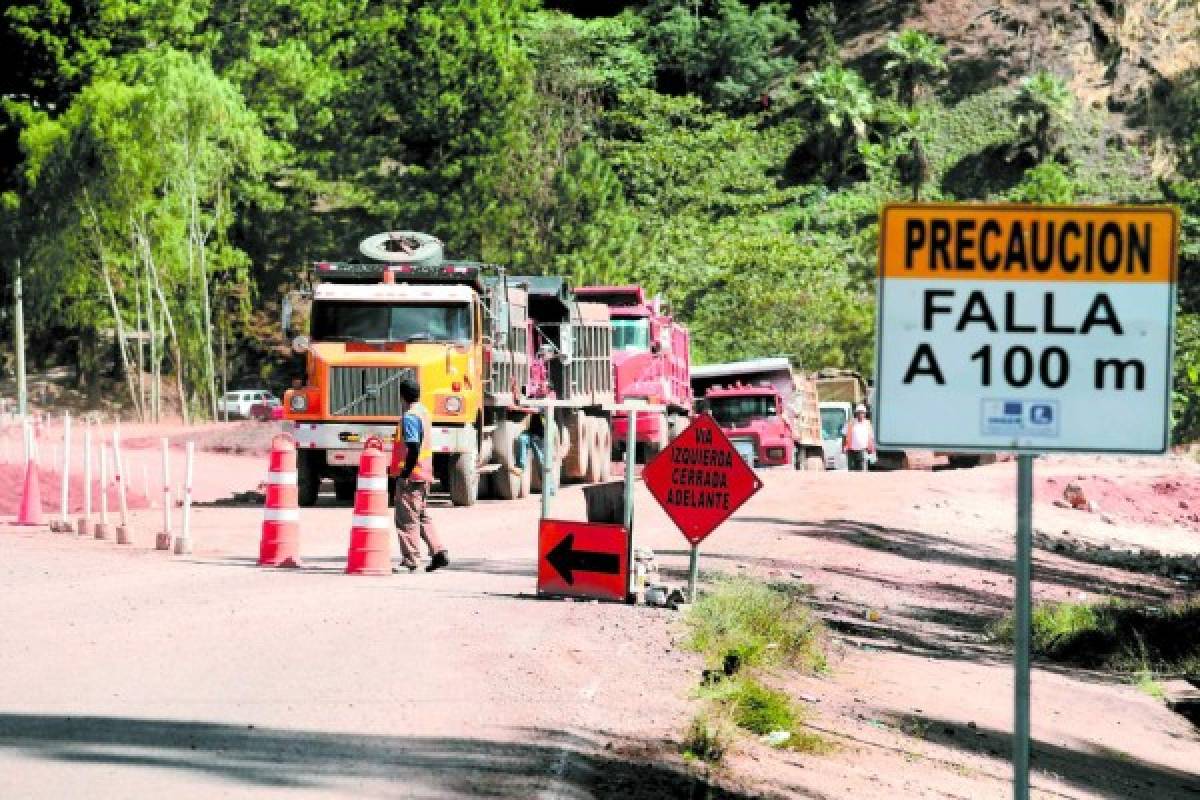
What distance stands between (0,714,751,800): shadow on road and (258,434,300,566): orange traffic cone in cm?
920

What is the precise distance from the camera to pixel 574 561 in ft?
56.5

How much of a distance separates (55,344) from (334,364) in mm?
50632

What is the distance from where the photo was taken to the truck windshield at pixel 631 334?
42.0 meters

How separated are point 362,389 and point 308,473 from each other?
159 centimetres

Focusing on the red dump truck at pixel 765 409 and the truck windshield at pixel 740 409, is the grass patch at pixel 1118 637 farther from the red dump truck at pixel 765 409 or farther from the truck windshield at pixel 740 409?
the truck windshield at pixel 740 409

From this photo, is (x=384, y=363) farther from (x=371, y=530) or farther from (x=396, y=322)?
(x=371, y=530)

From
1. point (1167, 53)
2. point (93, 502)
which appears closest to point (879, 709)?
point (93, 502)

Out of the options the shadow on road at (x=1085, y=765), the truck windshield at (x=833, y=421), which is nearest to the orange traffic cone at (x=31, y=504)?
the shadow on road at (x=1085, y=765)

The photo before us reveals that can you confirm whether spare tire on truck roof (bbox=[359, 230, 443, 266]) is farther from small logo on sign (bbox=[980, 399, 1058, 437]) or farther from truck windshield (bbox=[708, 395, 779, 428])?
small logo on sign (bbox=[980, 399, 1058, 437])

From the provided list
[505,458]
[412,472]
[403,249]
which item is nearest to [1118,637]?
[412,472]

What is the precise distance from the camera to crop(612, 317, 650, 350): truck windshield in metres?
42.0

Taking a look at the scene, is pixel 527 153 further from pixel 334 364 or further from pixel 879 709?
pixel 879 709

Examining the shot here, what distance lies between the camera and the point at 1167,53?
11212cm

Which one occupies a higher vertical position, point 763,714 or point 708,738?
point 708,738
